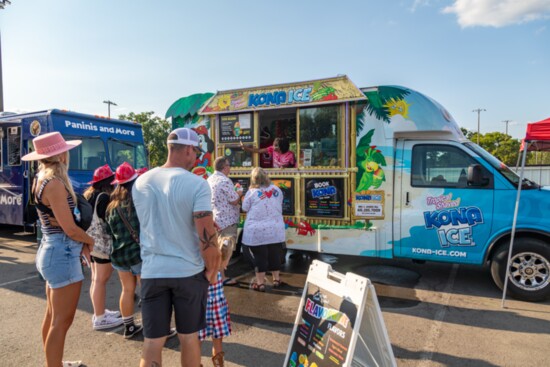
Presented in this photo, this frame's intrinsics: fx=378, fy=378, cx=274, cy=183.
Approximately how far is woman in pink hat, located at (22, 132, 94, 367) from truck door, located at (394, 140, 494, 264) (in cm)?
445

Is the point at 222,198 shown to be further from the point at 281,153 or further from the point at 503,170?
the point at 503,170

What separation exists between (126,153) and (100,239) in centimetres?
636

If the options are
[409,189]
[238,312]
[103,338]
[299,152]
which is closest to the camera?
[103,338]

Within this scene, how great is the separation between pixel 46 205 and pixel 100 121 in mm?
7218

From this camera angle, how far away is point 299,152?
21.5ft

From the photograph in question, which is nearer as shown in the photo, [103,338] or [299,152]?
[103,338]

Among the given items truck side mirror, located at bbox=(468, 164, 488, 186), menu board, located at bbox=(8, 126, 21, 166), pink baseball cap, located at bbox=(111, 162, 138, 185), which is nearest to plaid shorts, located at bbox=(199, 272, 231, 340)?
pink baseball cap, located at bbox=(111, 162, 138, 185)

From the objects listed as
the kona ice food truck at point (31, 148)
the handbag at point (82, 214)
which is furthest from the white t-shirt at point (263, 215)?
the kona ice food truck at point (31, 148)

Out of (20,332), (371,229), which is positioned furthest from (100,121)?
(371,229)

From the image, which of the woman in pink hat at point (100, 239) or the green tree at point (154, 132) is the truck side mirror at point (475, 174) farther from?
the green tree at point (154, 132)

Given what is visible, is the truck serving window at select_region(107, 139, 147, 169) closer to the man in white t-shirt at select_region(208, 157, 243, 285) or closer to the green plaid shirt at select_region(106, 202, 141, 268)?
the man in white t-shirt at select_region(208, 157, 243, 285)

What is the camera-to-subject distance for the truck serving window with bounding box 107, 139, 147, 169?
9.54 meters

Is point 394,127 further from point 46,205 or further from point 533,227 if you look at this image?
point 46,205

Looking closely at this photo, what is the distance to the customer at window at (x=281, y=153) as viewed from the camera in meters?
6.69
